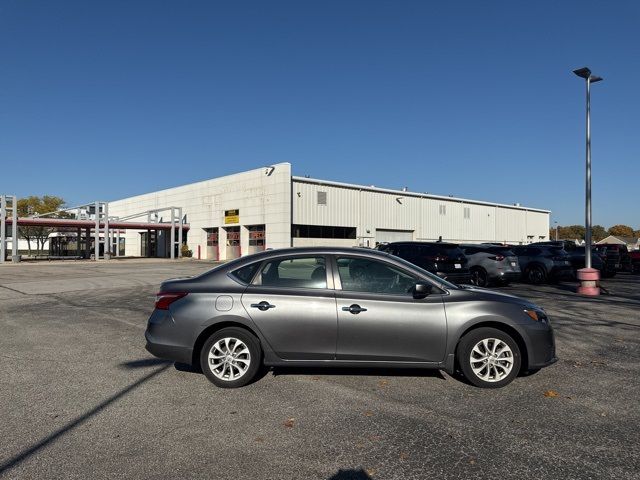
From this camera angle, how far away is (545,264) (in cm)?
1795

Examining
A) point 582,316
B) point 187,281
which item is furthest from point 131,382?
point 582,316

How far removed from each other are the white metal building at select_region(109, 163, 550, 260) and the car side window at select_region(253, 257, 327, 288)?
2991 cm

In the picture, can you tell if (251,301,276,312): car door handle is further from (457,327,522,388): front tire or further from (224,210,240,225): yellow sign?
(224,210,240,225): yellow sign

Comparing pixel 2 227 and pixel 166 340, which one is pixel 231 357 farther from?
pixel 2 227

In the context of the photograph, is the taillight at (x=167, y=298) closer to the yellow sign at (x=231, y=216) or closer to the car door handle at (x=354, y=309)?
the car door handle at (x=354, y=309)

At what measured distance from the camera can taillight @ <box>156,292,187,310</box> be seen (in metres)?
5.21

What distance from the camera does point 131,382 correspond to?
17.5ft

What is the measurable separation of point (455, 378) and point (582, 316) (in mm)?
6155

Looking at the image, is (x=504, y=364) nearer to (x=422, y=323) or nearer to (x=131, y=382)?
(x=422, y=323)

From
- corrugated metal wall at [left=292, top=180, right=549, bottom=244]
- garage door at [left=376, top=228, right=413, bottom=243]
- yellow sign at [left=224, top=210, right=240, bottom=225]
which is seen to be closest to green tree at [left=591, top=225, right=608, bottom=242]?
corrugated metal wall at [left=292, top=180, right=549, bottom=244]

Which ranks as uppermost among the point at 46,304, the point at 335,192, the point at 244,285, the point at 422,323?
the point at 335,192

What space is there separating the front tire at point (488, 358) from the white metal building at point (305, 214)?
1199 inches

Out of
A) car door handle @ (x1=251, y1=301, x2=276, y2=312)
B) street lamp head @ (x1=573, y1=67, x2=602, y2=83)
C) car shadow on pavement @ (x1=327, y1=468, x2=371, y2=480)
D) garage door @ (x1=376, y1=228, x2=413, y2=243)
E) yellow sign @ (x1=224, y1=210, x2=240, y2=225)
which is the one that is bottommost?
car shadow on pavement @ (x1=327, y1=468, x2=371, y2=480)

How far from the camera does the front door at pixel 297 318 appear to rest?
501cm
